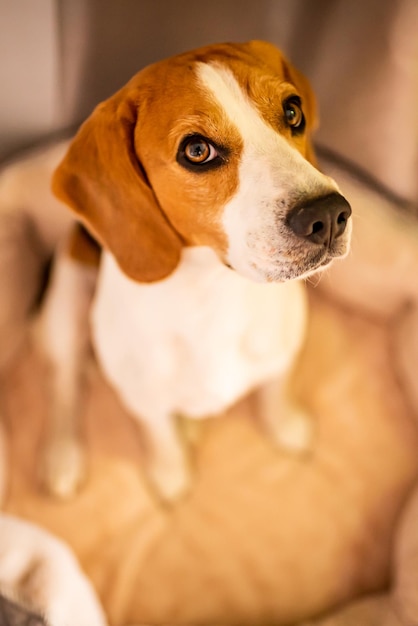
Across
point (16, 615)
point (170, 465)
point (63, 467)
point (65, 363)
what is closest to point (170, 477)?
point (170, 465)

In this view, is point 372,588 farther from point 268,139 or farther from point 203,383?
point 268,139

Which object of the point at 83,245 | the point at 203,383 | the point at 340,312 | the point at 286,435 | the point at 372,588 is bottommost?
the point at 372,588

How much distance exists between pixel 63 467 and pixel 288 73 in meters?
1.29

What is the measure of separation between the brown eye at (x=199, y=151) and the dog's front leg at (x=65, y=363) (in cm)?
64

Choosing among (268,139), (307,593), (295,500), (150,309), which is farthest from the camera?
(295,500)

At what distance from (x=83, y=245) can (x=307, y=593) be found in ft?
3.79

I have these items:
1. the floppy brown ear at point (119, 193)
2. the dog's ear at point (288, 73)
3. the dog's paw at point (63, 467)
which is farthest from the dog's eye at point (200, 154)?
the dog's paw at point (63, 467)

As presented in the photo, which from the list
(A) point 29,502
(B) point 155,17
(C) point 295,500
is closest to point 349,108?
(B) point 155,17

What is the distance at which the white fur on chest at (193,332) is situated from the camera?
1.26 meters

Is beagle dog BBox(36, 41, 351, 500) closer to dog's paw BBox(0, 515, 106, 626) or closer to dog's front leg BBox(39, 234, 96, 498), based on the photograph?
dog's front leg BBox(39, 234, 96, 498)

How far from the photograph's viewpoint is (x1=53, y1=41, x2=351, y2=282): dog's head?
1003 millimetres

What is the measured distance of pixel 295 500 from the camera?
1.84m

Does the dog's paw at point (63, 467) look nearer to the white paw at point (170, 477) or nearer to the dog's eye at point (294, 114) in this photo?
the white paw at point (170, 477)

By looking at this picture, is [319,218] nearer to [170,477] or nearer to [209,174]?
[209,174]
